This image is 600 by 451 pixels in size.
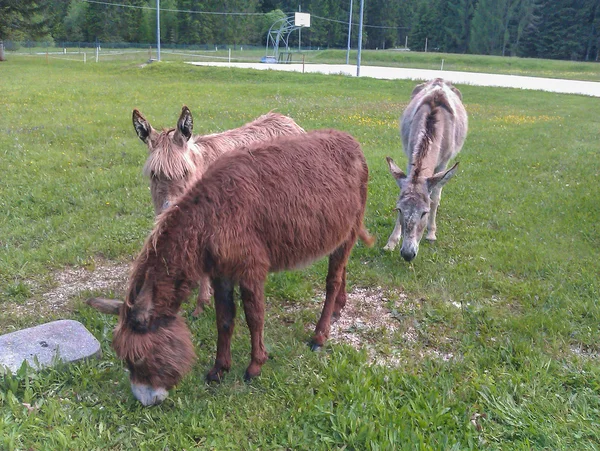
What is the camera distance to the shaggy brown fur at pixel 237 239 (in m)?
3.11

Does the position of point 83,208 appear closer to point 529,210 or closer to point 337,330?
point 337,330

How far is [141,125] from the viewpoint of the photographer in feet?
14.8

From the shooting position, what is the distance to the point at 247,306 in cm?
352

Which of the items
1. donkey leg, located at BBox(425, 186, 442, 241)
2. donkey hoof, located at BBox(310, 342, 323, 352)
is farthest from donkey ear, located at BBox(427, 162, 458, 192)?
donkey hoof, located at BBox(310, 342, 323, 352)

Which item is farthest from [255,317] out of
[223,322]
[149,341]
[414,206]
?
[414,206]

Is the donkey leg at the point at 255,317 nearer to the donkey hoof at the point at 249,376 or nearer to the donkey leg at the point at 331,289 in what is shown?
the donkey hoof at the point at 249,376

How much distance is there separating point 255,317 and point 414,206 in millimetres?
2691

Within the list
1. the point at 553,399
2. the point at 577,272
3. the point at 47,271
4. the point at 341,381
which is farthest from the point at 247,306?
the point at 577,272

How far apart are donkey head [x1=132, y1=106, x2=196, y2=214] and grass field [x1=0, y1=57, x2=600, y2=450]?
4.13ft

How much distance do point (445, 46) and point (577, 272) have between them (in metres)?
83.0

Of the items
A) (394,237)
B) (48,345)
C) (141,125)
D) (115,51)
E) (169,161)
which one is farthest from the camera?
(115,51)

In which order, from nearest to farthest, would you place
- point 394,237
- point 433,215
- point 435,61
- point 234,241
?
1. point 234,241
2. point 394,237
3. point 433,215
4. point 435,61

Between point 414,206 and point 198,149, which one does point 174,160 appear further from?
point 414,206

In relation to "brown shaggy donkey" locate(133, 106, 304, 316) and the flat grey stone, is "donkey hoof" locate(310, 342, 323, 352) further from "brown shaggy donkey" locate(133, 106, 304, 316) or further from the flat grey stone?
the flat grey stone
